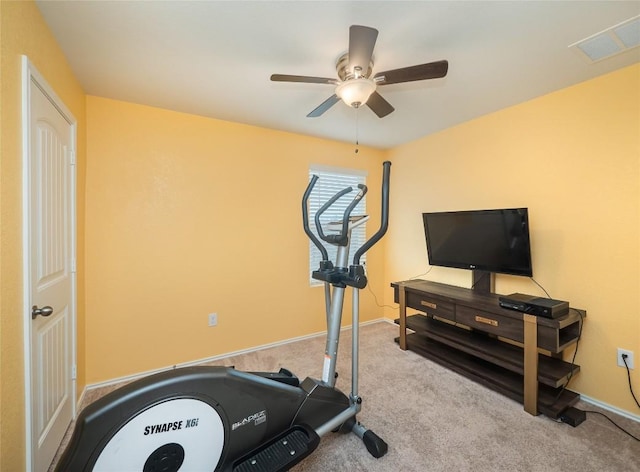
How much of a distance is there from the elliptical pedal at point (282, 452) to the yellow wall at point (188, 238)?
161cm

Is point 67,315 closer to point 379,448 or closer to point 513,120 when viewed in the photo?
point 379,448

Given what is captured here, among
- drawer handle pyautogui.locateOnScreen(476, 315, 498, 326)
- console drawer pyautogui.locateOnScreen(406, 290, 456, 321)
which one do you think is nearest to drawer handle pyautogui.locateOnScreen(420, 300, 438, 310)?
console drawer pyautogui.locateOnScreen(406, 290, 456, 321)

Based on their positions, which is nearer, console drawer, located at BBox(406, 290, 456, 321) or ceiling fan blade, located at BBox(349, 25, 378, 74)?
ceiling fan blade, located at BBox(349, 25, 378, 74)

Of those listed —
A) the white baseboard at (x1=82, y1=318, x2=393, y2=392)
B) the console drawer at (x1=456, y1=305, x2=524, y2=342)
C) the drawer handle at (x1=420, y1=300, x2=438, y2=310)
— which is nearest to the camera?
the console drawer at (x1=456, y1=305, x2=524, y2=342)

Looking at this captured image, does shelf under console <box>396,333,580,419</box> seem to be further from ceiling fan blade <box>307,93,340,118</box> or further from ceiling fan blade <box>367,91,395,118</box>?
ceiling fan blade <box>307,93,340,118</box>

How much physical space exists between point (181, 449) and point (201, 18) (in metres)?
2.03

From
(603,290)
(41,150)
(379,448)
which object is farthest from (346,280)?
(603,290)

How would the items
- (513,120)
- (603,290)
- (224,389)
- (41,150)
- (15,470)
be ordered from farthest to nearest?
(513,120)
(603,290)
(41,150)
(224,389)
(15,470)

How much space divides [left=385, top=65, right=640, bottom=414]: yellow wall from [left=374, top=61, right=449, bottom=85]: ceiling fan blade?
1.40 meters

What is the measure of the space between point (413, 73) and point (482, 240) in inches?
63.9

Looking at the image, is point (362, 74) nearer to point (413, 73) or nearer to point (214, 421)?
point (413, 73)

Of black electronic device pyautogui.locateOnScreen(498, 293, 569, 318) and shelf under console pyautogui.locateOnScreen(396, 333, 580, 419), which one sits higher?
black electronic device pyautogui.locateOnScreen(498, 293, 569, 318)

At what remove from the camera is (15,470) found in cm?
111

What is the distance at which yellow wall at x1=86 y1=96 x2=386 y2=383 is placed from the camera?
228cm
